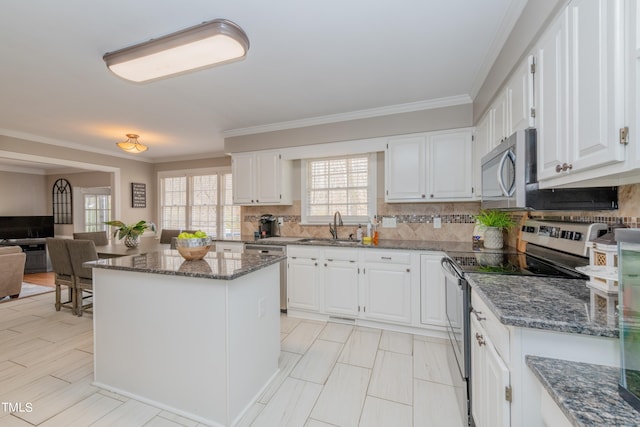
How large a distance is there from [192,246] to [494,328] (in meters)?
1.83

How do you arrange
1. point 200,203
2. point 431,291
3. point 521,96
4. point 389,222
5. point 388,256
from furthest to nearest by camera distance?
1. point 200,203
2. point 389,222
3. point 388,256
4. point 431,291
5. point 521,96

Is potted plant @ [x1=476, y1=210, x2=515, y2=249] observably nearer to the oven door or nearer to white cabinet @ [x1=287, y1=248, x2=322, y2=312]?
the oven door

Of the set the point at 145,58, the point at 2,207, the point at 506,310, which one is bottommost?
the point at 506,310

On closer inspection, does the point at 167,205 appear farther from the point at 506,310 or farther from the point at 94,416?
the point at 506,310

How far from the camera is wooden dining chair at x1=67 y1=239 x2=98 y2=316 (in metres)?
3.23

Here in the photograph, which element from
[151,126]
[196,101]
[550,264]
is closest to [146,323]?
[196,101]

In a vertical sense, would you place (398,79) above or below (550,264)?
above

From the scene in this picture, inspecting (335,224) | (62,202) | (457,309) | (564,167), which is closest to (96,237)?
(335,224)

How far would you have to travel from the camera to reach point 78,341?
2750 millimetres

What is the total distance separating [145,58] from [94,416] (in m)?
2.38

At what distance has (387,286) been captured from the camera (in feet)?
9.68

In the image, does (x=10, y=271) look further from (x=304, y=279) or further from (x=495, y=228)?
(x=495, y=228)

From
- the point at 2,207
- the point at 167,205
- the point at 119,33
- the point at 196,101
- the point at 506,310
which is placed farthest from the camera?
the point at 2,207

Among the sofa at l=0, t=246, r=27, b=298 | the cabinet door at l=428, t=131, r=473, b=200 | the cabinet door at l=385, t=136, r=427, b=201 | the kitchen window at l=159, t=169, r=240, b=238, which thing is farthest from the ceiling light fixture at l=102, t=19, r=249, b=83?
the sofa at l=0, t=246, r=27, b=298
